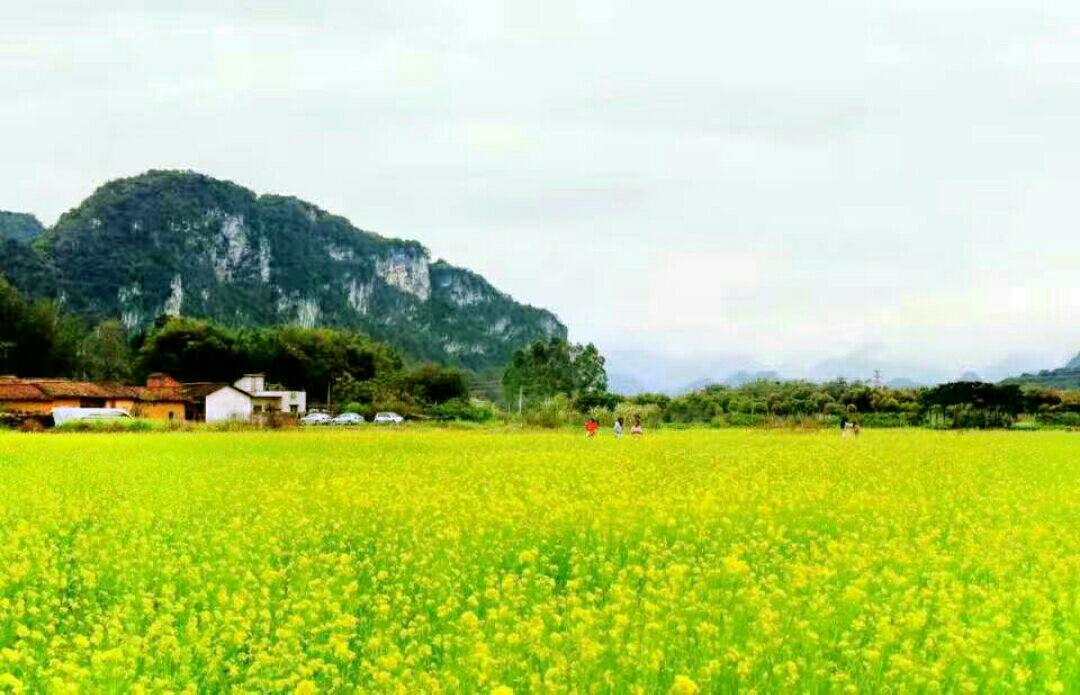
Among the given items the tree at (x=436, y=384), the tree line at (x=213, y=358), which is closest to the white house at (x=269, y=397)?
the tree line at (x=213, y=358)

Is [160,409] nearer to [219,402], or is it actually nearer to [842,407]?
[219,402]

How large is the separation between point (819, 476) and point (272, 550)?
12.0 m

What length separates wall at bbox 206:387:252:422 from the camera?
67.6 meters

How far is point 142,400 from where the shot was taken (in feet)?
211

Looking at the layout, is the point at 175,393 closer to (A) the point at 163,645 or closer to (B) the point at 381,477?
(B) the point at 381,477

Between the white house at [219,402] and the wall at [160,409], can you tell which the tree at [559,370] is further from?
the wall at [160,409]

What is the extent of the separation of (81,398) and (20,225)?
14088 cm

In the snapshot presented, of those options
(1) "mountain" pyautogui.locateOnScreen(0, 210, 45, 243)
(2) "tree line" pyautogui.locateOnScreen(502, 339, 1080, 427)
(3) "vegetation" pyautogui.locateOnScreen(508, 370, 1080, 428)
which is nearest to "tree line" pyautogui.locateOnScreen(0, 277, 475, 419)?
(2) "tree line" pyautogui.locateOnScreen(502, 339, 1080, 427)

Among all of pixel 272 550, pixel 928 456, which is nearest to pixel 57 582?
pixel 272 550

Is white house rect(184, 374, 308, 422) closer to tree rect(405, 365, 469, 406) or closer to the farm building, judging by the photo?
the farm building

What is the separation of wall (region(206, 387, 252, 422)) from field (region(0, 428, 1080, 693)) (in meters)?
50.1

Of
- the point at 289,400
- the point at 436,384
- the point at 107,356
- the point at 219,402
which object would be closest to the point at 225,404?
the point at 219,402

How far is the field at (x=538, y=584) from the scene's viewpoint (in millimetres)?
6254

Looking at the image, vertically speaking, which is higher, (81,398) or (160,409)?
(81,398)
